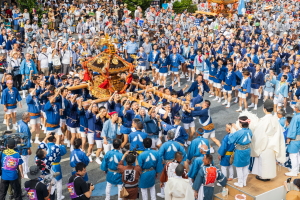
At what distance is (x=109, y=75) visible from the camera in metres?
13.4

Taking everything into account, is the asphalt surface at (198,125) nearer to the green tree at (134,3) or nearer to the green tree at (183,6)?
the green tree at (134,3)

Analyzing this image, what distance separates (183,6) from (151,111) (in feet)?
76.7

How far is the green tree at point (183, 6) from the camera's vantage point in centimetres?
3212

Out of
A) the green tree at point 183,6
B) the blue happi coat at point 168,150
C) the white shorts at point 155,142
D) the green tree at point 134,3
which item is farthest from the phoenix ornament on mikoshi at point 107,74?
the green tree at point 183,6

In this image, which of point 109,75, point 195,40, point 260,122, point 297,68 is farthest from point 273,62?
point 260,122

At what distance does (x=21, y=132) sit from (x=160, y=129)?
3.46 meters

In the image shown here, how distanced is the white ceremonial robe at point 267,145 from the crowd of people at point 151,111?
0.02 meters

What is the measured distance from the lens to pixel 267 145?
8.76 m

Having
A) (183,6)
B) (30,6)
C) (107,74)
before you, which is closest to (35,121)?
(107,74)

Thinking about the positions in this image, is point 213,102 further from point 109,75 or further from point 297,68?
point 109,75

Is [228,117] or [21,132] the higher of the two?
[21,132]

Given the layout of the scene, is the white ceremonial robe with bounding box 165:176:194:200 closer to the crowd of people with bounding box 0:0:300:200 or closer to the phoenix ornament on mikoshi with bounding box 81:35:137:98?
the crowd of people with bounding box 0:0:300:200

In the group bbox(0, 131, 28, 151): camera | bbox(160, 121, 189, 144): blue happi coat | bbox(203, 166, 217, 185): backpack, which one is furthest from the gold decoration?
bbox(203, 166, 217, 185): backpack

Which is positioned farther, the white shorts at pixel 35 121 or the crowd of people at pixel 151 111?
the white shorts at pixel 35 121
